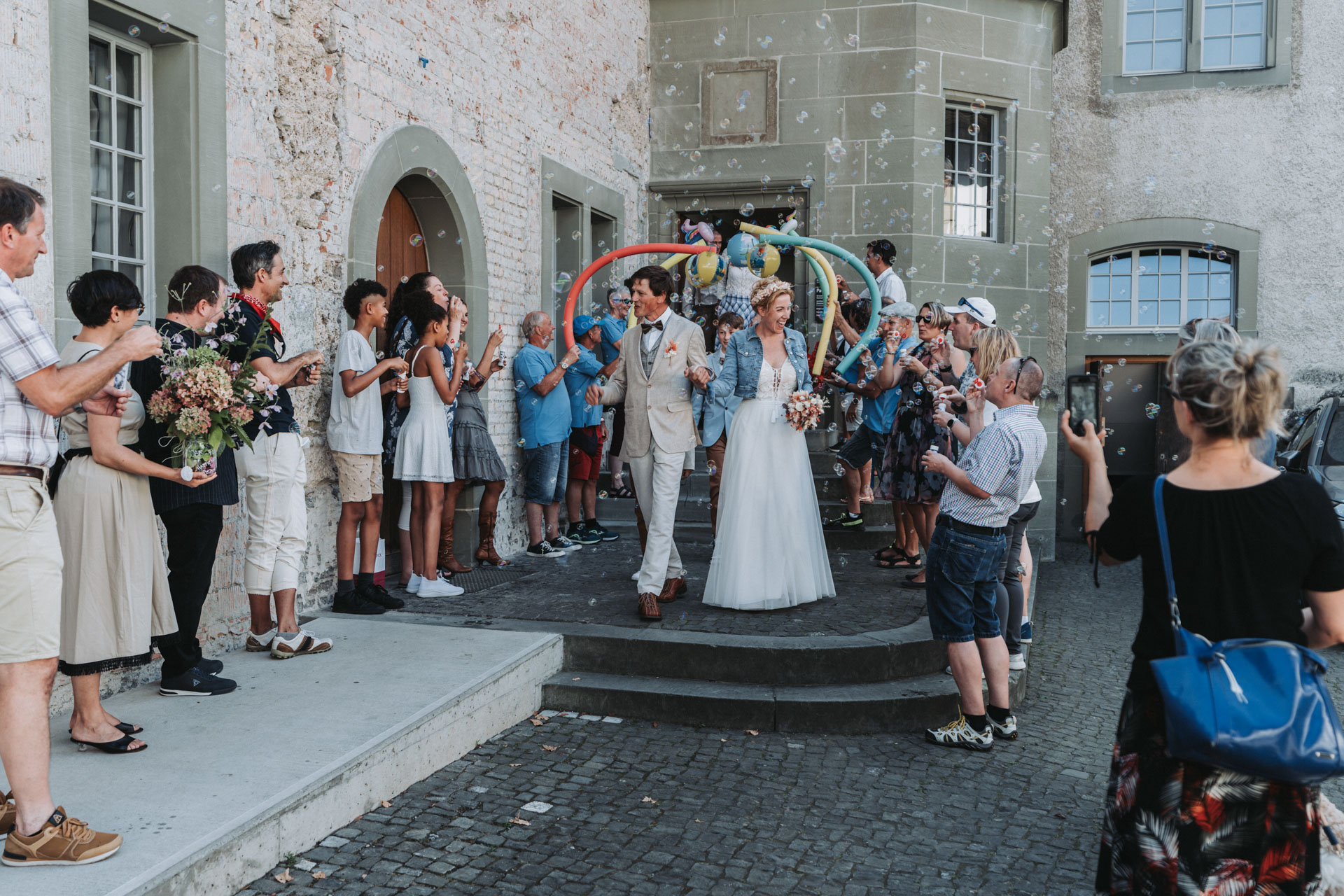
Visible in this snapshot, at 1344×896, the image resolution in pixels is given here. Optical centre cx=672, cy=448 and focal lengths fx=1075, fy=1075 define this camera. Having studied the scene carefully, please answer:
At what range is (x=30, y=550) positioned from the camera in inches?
124

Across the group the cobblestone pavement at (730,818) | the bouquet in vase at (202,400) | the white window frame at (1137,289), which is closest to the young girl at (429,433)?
the cobblestone pavement at (730,818)

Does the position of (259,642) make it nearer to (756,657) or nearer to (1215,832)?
(756,657)

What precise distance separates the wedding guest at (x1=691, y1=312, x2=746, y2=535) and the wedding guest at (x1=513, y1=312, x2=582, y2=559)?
3.93ft

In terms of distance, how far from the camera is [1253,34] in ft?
44.7

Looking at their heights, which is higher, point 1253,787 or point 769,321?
point 769,321

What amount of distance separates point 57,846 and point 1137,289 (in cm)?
1388

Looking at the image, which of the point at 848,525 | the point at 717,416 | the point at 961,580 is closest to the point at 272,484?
the point at 961,580

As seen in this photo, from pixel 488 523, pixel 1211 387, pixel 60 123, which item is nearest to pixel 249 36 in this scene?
pixel 60 123

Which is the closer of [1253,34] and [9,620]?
[9,620]

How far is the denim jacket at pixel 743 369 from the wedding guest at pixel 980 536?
1.62 metres

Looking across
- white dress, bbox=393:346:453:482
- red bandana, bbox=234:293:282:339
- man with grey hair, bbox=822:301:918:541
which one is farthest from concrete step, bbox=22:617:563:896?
man with grey hair, bbox=822:301:918:541

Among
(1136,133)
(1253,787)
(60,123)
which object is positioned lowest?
(1253,787)

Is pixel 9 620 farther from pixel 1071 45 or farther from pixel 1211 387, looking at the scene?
pixel 1071 45

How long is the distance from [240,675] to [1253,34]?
14.2 meters
